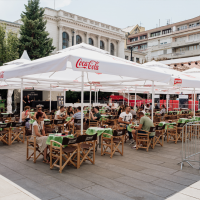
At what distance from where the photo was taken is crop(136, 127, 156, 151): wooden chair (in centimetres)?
844

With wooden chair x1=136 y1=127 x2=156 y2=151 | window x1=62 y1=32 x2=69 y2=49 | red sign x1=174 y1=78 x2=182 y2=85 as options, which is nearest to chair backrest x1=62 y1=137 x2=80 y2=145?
wooden chair x1=136 y1=127 x2=156 y2=151

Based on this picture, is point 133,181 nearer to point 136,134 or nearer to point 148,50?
point 136,134

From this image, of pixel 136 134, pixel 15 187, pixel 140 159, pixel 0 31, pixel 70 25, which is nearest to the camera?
pixel 15 187

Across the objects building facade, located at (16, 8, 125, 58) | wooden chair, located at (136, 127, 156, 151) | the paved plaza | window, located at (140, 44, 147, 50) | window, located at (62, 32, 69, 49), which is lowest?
the paved plaza

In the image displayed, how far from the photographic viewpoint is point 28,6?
28594mm

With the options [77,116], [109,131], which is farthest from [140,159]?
[77,116]

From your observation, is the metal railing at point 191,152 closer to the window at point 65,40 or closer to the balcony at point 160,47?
the window at point 65,40

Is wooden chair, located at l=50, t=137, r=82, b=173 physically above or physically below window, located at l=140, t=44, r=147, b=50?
below

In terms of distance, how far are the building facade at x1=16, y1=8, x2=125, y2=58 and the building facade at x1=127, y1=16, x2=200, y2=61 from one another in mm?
4827

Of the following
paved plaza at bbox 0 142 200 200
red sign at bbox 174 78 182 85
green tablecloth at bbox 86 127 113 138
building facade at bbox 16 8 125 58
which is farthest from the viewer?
building facade at bbox 16 8 125 58

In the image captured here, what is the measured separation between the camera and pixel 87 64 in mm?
5457

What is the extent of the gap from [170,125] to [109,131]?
430cm

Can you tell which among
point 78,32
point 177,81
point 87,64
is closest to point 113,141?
point 87,64

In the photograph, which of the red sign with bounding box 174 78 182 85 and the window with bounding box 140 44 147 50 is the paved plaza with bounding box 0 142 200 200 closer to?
the red sign with bounding box 174 78 182 85
